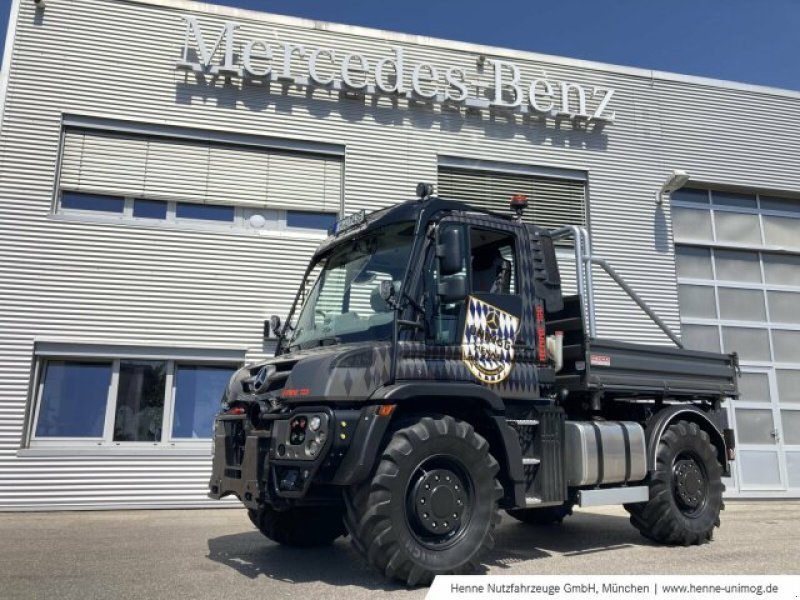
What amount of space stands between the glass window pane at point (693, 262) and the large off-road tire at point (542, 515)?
7350mm

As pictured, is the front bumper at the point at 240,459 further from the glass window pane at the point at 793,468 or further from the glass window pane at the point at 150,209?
the glass window pane at the point at 793,468

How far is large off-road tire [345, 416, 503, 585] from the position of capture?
4.61 metres

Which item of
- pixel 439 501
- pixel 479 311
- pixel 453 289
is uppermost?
pixel 453 289

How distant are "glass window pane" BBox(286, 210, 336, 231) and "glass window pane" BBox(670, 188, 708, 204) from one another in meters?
7.30

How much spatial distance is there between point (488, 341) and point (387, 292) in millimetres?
1100

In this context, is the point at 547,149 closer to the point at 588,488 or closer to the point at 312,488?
the point at 588,488

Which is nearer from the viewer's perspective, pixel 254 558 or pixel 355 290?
pixel 355 290

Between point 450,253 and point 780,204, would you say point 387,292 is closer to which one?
point 450,253

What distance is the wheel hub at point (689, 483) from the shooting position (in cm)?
684

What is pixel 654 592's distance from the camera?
4.47 meters

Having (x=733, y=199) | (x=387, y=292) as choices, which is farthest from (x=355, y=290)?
A: (x=733, y=199)

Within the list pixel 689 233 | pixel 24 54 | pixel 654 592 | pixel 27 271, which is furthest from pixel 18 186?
pixel 689 233

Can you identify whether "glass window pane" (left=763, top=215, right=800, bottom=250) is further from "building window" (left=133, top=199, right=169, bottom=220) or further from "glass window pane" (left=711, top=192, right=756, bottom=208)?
"building window" (left=133, top=199, right=169, bottom=220)

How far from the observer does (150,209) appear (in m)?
Result: 10.8
